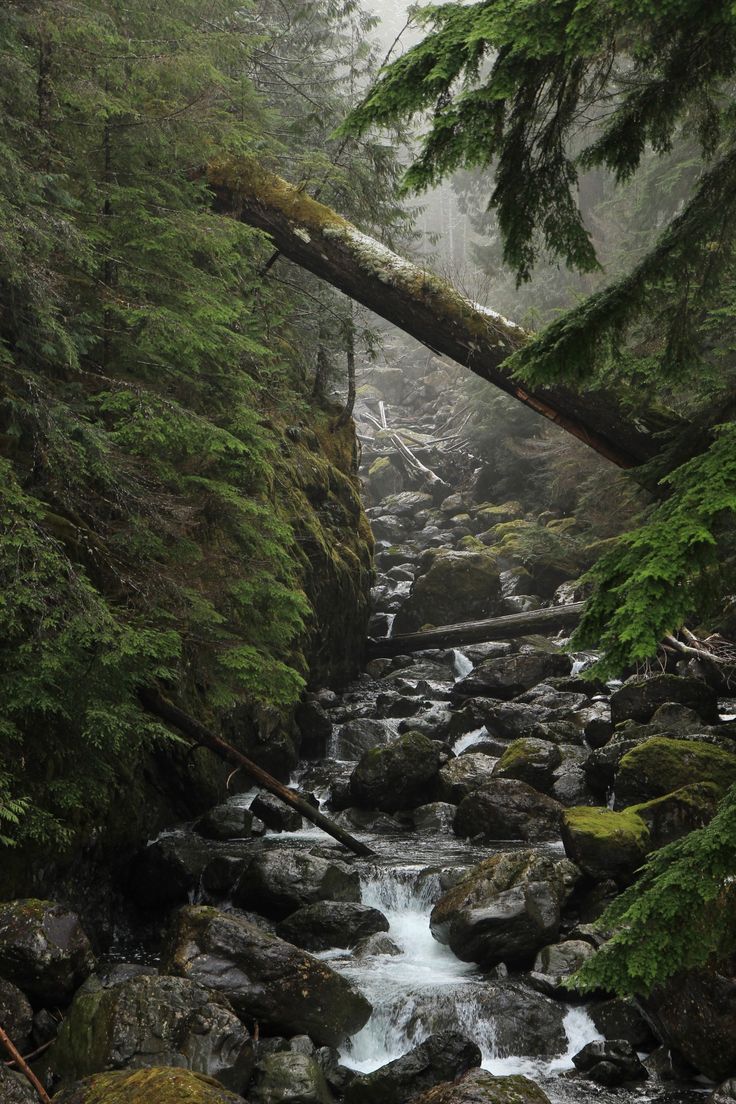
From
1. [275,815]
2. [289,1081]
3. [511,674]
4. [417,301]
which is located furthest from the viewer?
[511,674]

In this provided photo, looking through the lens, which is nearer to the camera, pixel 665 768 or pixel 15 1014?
pixel 15 1014

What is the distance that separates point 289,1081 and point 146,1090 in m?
1.55

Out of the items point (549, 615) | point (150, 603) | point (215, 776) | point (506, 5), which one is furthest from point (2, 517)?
point (549, 615)

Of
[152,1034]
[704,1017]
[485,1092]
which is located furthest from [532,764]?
[152,1034]

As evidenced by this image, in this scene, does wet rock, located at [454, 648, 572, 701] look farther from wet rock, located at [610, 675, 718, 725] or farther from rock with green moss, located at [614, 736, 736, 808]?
rock with green moss, located at [614, 736, 736, 808]

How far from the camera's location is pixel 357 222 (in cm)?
1456

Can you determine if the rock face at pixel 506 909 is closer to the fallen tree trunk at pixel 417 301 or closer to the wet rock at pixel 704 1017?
the wet rock at pixel 704 1017

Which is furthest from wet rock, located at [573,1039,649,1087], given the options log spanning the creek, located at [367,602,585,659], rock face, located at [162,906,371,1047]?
log spanning the creek, located at [367,602,585,659]

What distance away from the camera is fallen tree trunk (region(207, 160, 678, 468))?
744cm

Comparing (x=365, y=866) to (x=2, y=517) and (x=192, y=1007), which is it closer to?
(x=192, y=1007)

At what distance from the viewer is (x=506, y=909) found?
7.38 metres

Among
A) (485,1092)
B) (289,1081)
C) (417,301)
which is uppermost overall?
(417,301)

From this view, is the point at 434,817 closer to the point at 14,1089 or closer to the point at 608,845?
the point at 608,845

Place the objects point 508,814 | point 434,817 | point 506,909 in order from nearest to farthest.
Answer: point 506,909, point 508,814, point 434,817
